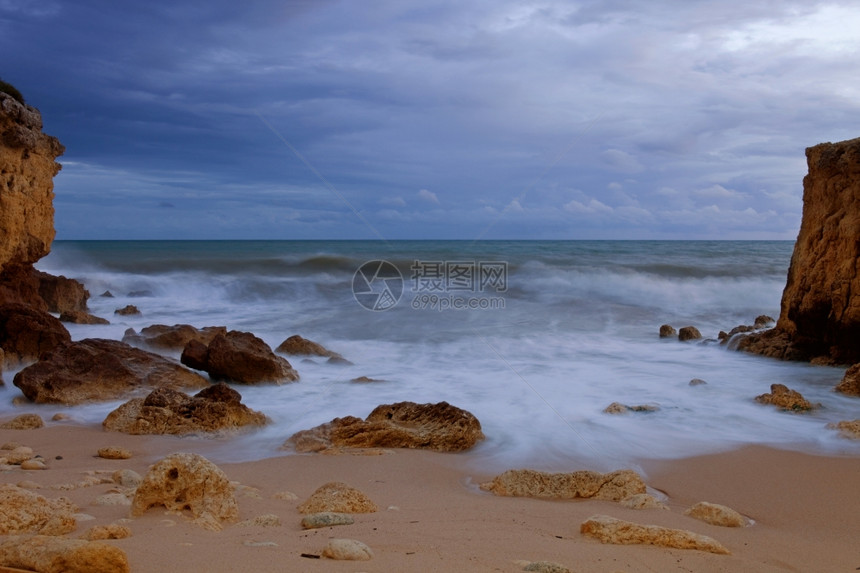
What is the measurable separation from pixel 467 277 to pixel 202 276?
10394mm

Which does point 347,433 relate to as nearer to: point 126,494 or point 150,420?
point 150,420

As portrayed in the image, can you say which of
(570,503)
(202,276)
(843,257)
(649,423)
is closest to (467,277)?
(202,276)

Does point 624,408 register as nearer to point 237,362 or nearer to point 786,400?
point 786,400

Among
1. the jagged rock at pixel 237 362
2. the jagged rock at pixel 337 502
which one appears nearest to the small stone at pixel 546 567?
the jagged rock at pixel 337 502

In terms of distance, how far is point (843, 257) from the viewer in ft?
29.3

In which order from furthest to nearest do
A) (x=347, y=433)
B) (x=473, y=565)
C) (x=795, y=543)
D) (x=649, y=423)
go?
1. (x=649, y=423)
2. (x=347, y=433)
3. (x=795, y=543)
4. (x=473, y=565)

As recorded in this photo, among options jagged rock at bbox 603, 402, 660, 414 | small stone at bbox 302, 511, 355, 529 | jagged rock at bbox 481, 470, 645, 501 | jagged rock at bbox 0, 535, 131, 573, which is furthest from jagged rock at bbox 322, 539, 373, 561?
jagged rock at bbox 603, 402, 660, 414

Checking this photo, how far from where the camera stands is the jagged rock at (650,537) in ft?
10.0

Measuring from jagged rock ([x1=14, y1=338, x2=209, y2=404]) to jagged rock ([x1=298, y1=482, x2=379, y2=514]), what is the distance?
12.9 feet

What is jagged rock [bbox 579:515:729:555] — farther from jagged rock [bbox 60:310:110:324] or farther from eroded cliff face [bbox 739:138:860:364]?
jagged rock [bbox 60:310:110:324]

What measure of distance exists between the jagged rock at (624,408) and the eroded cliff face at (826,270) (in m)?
3.84

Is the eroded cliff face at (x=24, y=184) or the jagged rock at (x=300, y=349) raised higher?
the eroded cliff face at (x=24, y=184)

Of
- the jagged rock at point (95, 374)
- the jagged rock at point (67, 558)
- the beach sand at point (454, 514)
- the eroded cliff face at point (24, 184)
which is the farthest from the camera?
the eroded cliff face at point (24, 184)

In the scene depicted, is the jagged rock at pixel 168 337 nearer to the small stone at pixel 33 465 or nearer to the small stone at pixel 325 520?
the small stone at pixel 33 465
